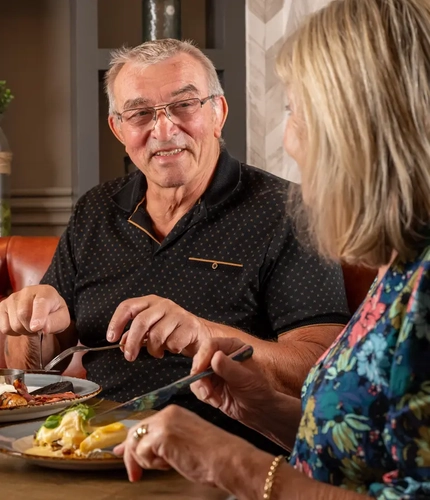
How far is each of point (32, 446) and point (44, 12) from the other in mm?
2505

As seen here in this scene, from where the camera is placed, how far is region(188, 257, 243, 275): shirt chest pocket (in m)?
2.03

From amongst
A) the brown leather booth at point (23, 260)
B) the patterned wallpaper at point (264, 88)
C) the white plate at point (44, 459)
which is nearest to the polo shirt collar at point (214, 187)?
the brown leather booth at point (23, 260)

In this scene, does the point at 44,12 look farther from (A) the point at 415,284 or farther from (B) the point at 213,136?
(A) the point at 415,284

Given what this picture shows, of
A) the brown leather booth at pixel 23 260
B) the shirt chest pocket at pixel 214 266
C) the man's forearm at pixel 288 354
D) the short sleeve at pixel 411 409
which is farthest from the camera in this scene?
the brown leather booth at pixel 23 260

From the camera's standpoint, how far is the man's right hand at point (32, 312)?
71.9 inches

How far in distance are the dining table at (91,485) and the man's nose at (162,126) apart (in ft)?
3.56

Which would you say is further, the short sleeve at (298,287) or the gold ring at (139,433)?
the short sleeve at (298,287)

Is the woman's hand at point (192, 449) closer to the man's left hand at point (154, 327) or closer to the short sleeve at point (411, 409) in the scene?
the short sleeve at point (411, 409)

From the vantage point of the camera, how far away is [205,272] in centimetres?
205

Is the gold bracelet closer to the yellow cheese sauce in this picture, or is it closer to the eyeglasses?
the yellow cheese sauce

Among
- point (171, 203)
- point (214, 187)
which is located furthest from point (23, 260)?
point (214, 187)

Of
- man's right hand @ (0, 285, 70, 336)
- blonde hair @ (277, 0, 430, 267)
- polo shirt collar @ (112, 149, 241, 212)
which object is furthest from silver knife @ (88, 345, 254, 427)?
polo shirt collar @ (112, 149, 241, 212)

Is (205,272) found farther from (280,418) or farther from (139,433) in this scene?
(139,433)

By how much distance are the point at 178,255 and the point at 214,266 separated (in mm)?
92
